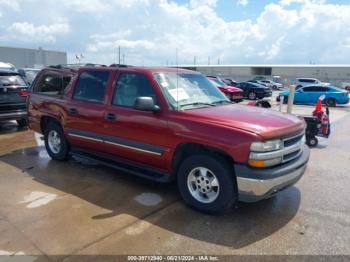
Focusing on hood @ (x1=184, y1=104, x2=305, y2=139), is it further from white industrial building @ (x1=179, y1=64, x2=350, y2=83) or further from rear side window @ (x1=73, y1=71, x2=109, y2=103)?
white industrial building @ (x1=179, y1=64, x2=350, y2=83)

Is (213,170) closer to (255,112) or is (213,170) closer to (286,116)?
(255,112)

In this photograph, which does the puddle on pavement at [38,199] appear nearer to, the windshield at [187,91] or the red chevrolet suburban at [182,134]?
the red chevrolet suburban at [182,134]

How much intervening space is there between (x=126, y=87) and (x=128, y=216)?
1937 mm

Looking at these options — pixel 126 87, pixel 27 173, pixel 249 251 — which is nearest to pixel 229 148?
pixel 249 251

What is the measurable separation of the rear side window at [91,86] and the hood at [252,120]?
172 cm

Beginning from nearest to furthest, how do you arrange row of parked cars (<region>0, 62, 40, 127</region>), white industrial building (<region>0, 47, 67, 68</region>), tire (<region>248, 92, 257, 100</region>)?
row of parked cars (<region>0, 62, 40, 127</region>) < tire (<region>248, 92, 257, 100</region>) < white industrial building (<region>0, 47, 67, 68</region>)

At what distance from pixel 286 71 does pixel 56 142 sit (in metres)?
60.0

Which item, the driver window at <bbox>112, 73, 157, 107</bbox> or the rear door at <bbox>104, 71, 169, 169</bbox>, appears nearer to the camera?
the rear door at <bbox>104, 71, 169, 169</bbox>

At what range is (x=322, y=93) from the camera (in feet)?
68.0

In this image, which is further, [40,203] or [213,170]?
[40,203]

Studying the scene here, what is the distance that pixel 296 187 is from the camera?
4922mm

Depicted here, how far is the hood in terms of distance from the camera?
350 cm

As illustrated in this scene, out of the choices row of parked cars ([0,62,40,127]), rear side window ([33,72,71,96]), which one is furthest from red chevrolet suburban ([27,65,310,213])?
row of parked cars ([0,62,40,127])

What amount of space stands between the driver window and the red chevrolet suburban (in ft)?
0.05
